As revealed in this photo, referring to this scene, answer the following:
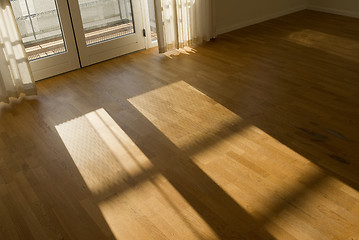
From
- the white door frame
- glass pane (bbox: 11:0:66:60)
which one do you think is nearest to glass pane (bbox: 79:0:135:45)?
the white door frame

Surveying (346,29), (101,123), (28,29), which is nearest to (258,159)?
(101,123)

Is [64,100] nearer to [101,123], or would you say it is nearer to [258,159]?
[101,123]

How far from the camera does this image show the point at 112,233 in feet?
7.56

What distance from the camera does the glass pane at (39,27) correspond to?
3996 millimetres

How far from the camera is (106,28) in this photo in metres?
4.61

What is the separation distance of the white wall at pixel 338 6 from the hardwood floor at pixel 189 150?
4.98 feet

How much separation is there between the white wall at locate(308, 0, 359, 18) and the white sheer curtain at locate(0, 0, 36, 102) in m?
4.57

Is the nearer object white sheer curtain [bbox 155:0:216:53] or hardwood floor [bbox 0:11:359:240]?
hardwood floor [bbox 0:11:359:240]

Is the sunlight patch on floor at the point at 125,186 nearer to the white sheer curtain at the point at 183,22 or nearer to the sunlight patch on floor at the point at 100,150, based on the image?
the sunlight patch on floor at the point at 100,150

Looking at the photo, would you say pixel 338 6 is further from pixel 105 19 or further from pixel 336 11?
pixel 105 19

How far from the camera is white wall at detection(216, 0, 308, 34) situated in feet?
17.7

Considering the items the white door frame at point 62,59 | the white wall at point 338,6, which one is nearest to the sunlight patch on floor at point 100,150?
the white door frame at point 62,59

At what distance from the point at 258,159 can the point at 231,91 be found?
3.78 ft

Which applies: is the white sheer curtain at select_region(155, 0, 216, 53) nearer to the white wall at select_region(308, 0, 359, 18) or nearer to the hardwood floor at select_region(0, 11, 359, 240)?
the hardwood floor at select_region(0, 11, 359, 240)
